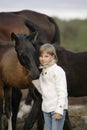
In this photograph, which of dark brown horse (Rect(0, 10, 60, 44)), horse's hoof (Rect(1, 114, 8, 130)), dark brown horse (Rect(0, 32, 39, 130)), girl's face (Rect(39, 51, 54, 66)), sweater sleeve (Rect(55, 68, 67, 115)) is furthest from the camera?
dark brown horse (Rect(0, 10, 60, 44))

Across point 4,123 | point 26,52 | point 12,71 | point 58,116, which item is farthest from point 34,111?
point 58,116

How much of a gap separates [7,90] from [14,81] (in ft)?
1.61

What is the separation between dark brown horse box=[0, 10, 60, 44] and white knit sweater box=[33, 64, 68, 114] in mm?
3489

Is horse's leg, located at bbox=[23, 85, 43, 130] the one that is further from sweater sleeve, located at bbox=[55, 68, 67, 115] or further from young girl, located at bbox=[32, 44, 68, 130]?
sweater sleeve, located at bbox=[55, 68, 67, 115]

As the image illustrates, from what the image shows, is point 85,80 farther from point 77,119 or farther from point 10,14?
point 10,14

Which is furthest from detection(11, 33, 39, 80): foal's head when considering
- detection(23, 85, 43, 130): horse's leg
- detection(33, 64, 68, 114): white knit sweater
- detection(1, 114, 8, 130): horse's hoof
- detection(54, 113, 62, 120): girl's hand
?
detection(1, 114, 8, 130): horse's hoof

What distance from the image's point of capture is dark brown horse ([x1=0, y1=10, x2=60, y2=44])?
9406mm

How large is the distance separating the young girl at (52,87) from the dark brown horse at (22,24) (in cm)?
348

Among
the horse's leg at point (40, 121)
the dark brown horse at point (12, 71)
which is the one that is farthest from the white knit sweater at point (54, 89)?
the horse's leg at point (40, 121)

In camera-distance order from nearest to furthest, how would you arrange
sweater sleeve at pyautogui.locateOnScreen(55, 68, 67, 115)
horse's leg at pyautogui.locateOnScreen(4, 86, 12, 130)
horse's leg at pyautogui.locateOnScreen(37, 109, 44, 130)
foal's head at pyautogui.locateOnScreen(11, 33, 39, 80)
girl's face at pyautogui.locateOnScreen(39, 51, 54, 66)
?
1. sweater sleeve at pyautogui.locateOnScreen(55, 68, 67, 115)
2. girl's face at pyautogui.locateOnScreen(39, 51, 54, 66)
3. foal's head at pyautogui.locateOnScreen(11, 33, 39, 80)
4. horse's leg at pyautogui.locateOnScreen(37, 109, 44, 130)
5. horse's leg at pyautogui.locateOnScreen(4, 86, 12, 130)

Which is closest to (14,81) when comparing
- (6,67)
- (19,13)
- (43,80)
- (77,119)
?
(6,67)

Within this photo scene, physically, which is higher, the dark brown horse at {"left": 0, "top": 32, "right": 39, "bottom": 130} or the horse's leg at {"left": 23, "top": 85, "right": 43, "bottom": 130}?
the dark brown horse at {"left": 0, "top": 32, "right": 39, "bottom": 130}

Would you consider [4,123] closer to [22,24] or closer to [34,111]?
[34,111]

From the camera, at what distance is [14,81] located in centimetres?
699
